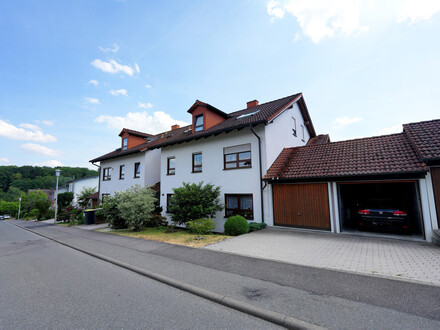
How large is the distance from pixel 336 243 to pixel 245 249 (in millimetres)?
3396

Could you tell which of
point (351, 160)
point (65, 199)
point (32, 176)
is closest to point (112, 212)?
point (351, 160)

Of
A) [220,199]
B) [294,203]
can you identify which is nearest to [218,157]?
[220,199]

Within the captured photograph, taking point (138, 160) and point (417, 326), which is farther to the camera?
point (138, 160)

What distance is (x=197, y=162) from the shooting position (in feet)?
48.2

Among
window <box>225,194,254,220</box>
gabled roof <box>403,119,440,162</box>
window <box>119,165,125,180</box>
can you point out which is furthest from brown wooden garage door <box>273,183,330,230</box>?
window <box>119,165,125,180</box>

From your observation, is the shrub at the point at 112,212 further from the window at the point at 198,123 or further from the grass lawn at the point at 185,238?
the window at the point at 198,123

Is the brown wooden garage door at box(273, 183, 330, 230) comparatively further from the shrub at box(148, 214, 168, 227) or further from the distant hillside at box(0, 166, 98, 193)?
the distant hillside at box(0, 166, 98, 193)

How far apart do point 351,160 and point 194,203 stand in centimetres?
827

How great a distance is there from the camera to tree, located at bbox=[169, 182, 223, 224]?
11531 millimetres

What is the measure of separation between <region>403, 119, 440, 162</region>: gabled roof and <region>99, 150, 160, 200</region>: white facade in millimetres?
17656

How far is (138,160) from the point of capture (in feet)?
62.7

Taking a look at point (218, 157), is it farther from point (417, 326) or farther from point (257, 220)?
point (417, 326)

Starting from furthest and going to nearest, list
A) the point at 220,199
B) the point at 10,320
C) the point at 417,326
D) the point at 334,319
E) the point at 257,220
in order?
the point at 220,199, the point at 257,220, the point at 10,320, the point at 334,319, the point at 417,326

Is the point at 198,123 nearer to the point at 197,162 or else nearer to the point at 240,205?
the point at 197,162
